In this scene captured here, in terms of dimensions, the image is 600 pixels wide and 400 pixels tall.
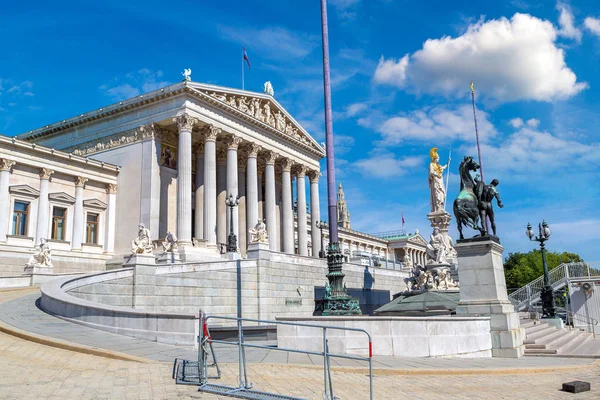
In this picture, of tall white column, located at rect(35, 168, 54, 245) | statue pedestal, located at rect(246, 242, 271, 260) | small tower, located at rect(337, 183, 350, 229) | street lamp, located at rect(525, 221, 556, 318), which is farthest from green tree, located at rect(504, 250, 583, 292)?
tall white column, located at rect(35, 168, 54, 245)

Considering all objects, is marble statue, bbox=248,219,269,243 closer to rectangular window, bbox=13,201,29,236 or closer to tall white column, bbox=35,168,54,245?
tall white column, bbox=35,168,54,245

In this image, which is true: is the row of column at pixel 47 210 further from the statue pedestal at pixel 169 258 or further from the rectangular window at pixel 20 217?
the statue pedestal at pixel 169 258

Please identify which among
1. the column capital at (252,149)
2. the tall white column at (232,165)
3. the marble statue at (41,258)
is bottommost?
the marble statue at (41,258)

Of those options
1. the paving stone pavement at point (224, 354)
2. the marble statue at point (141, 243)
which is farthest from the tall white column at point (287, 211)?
the paving stone pavement at point (224, 354)

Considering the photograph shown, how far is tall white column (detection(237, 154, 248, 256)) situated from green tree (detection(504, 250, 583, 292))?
56.4 metres

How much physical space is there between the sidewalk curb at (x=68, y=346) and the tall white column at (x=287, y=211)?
135 ft

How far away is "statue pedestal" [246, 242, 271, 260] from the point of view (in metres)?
33.9

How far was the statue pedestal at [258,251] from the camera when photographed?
111ft

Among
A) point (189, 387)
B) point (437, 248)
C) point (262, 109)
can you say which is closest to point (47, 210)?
point (262, 109)

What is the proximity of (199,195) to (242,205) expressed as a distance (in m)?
6.01

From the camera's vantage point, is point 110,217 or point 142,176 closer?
point 142,176

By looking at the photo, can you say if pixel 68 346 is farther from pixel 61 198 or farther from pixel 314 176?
pixel 314 176

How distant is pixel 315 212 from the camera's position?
195 ft

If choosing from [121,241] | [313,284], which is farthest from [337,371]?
[121,241]
